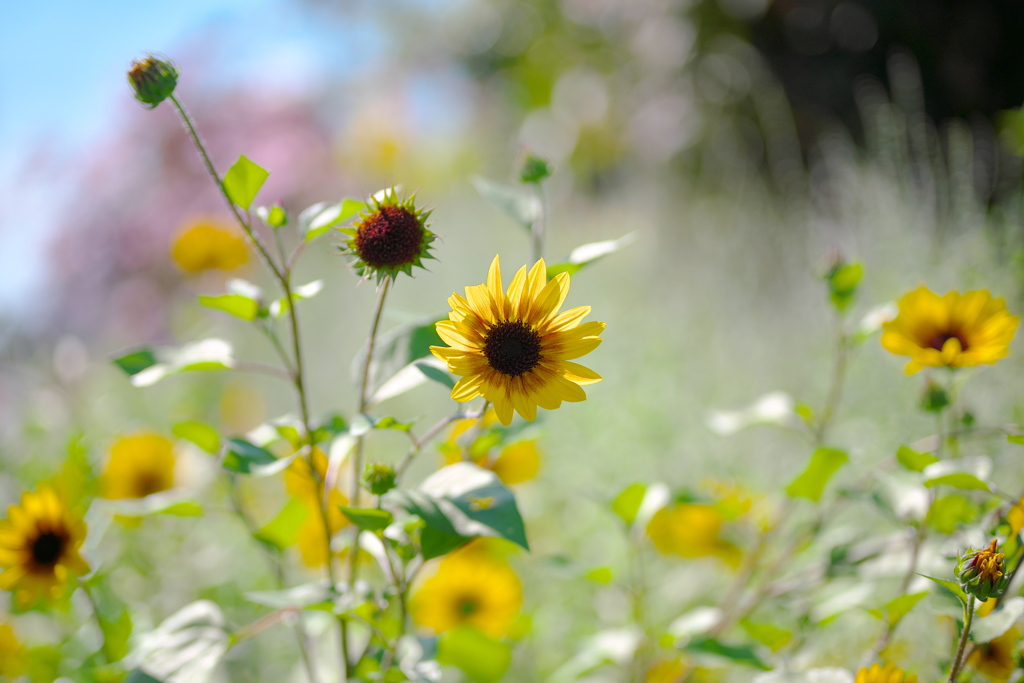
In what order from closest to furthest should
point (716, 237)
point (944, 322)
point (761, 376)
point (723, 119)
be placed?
1. point (944, 322)
2. point (761, 376)
3. point (716, 237)
4. point (723, 119)

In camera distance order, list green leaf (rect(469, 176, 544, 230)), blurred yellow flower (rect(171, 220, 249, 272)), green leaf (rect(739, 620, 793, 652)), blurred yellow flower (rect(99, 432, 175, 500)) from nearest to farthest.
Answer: green leaf (rect(469, 176, 544, 230))
green leaf (rect(739, 620, 793, 652))
blurred yellow flower (rect(99, 432, 175, 500))
blurred yellow flower (rect(171, 220, 249, 272))

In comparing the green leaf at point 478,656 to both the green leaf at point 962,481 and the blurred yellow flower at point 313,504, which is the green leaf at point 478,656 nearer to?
the blurred yellow flower at point 313,504

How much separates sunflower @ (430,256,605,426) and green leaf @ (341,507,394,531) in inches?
3.1

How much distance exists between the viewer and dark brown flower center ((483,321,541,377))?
1.28 ft

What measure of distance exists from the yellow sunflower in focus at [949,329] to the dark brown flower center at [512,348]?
11.3 inches

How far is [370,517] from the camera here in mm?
372

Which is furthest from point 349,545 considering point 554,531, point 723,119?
point 723,119

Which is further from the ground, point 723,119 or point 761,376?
point 723,119

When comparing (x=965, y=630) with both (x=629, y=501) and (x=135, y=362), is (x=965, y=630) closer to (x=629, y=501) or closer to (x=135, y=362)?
(x=629, y=501)

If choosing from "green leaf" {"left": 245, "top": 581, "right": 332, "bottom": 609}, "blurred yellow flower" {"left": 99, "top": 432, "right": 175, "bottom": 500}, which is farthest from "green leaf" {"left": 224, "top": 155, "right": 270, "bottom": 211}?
"blurred yellow flower" {"left": 99, "top": 432, "right": 175, "bottom": 500}

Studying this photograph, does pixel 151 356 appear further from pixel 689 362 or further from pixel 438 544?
pixel 689 362

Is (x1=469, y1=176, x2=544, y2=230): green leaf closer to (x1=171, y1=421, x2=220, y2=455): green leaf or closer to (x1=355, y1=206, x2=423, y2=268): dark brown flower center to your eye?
(x1=355, y1=206, x2=423, y2=268): dark brown flower center

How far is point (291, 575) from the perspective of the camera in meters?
1.30

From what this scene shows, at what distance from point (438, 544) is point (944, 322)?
438 millimetres
